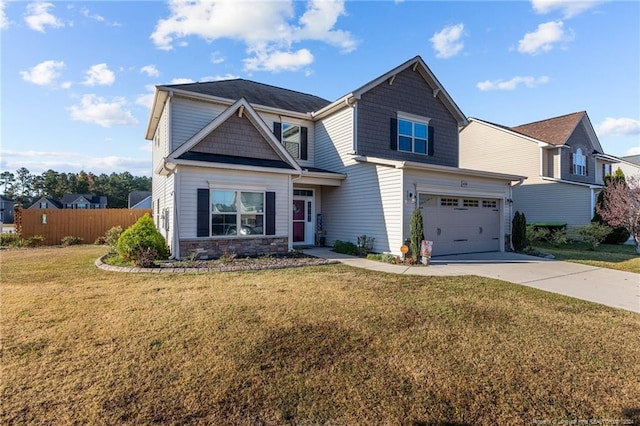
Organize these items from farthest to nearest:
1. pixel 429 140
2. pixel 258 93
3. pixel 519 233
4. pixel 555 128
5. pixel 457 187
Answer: pixel 555 128, pixel 258 93, pixel 429 140, pixel 519 233, pixel 457 187

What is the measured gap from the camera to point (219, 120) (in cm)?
1079

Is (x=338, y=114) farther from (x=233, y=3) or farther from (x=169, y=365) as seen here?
(x=169, y=365)

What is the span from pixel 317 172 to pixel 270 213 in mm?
3184

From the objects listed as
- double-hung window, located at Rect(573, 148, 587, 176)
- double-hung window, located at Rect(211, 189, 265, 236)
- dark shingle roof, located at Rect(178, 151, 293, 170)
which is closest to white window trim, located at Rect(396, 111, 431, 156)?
dark shingle roof, located at Rect(178, 151, 293, 170)

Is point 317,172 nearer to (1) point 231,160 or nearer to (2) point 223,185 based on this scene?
(1) point 231,160

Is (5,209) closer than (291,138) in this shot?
No

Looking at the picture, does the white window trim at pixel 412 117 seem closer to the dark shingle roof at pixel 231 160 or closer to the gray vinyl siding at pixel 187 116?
the dark shingle roof at pixel 231 160

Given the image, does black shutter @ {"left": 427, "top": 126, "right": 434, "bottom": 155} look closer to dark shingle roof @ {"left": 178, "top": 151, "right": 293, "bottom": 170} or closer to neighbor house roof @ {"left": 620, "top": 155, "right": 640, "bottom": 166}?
dark shingle roof @ {"left": 178, "top": 151, "right": 293, "bottom": 170}

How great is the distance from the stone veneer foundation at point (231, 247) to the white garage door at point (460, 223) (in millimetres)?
5411

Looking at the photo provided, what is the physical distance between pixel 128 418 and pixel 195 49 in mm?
13289

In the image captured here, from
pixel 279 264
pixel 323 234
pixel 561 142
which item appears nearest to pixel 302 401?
pixel 279 264

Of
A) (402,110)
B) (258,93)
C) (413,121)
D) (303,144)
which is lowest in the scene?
(303,144)

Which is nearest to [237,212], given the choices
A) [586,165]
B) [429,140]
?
[429,140]

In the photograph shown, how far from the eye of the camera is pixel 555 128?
863 inches
